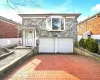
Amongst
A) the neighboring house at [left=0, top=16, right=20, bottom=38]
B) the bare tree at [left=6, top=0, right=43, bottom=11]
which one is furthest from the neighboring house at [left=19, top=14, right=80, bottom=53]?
the bare tree at [left=6, top=0, right=43, bottom=11]

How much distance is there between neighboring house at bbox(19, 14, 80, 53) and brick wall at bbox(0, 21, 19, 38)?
3.44 m

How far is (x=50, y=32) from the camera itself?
27.9 metres

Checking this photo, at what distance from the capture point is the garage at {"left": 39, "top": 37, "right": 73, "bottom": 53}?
28.0 metres

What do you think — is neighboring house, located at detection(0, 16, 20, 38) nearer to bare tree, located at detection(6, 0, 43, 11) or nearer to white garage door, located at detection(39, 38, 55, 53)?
white garage door, located at detection(39, 38, 55, 53)

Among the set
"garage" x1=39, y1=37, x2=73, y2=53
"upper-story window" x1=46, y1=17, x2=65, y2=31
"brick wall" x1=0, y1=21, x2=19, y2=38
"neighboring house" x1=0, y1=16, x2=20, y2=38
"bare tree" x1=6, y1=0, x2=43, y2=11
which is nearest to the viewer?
"bare tree" x1=6, y1=0, x2=43, y2=11

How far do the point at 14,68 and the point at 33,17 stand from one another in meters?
15.5

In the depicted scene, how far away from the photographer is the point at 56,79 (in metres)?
10.5

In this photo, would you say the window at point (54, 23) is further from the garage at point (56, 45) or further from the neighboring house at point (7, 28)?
the neighboring house at point (7, 28)

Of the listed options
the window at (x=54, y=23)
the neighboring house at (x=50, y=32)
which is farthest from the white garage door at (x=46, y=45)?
the window at (x=54, y=23)

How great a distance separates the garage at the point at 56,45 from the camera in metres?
28.0

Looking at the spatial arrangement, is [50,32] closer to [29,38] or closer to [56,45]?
[56,45]

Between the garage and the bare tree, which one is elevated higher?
the bare tree

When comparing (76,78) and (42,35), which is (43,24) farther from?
(76,78)

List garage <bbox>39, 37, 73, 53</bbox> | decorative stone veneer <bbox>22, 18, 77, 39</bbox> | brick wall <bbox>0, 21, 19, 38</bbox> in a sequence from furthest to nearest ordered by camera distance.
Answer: brick wall <bbox>0, 21, 19, 38</bbox>, garage <bbox>39, 37, 73, 53</bbox>, decorative stone veneer <bbox>22, 18, 77, 39</bbox>
